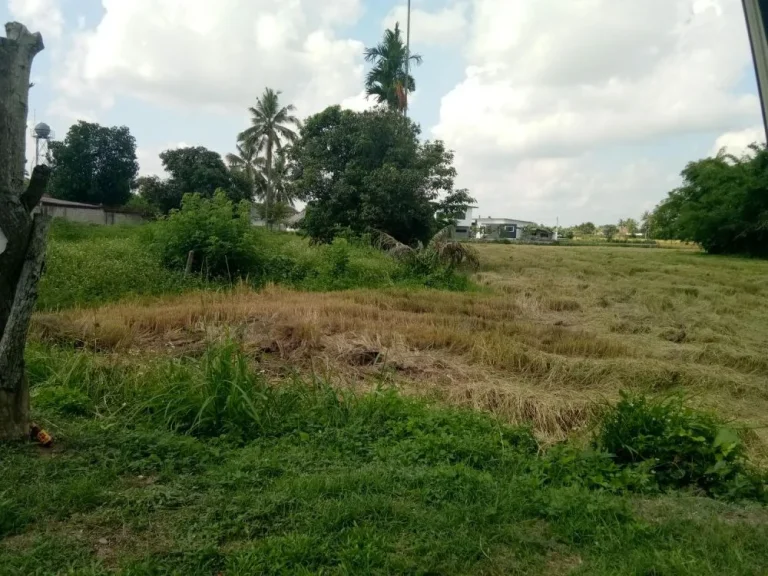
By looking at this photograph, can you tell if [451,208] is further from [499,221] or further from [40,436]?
[499,221]

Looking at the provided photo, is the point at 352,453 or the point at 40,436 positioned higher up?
the point at 40,436

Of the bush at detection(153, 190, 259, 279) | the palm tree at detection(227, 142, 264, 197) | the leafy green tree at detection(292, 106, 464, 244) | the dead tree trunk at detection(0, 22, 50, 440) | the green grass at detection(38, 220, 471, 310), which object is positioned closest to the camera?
the dead tree trunk at detection(0, 22, 50, 440)

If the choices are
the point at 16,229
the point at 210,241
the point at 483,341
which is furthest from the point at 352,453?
the point at 210,241

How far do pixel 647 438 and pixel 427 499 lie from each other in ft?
5.35

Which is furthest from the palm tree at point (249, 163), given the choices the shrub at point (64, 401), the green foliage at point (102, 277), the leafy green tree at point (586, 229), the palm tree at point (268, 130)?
the leafy green tree at point (586, 229)

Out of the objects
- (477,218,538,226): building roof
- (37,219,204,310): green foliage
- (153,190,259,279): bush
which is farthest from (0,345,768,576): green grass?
(477,218,538,226): building roof

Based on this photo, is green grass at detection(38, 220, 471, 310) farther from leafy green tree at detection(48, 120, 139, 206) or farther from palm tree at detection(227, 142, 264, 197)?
palm tree at detection(227, 142, 264, 197)

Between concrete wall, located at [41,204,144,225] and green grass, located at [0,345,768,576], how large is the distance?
27.8 meters

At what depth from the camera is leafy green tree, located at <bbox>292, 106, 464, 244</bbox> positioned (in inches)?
768

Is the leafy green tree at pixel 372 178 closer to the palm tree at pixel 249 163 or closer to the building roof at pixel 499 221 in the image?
the palm tree at pixel 249 163

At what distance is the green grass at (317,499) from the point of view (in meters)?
2.56

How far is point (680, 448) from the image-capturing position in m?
3.81

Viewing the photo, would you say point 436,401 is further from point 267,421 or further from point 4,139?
point 4,139

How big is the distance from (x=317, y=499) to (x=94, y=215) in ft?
108
